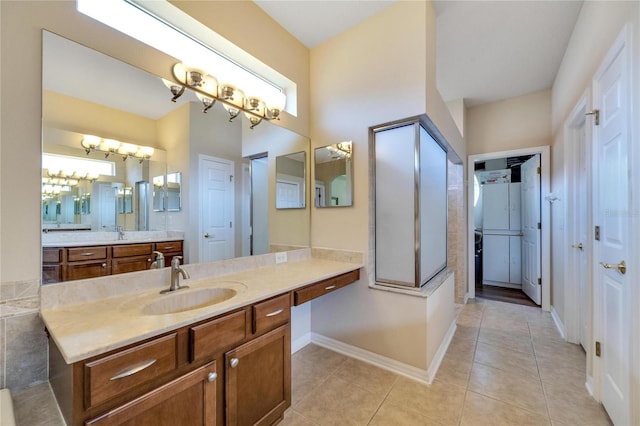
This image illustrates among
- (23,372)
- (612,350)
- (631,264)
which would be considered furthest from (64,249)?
(612,350)

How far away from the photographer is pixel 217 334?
114 centimetres

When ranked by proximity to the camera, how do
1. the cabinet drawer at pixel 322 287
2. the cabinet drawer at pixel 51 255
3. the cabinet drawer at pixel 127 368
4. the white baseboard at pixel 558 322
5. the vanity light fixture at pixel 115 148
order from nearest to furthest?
the cabinet drawer at pixel 127 368 → the cabinet drawer at pixel 51 255 → the vanity light fixture at pixel 115 148 → the cabinet drawer at pixel 322 287 → the white baseboard at pixel 558 322

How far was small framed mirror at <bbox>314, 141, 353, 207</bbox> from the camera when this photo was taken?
2.22 metres

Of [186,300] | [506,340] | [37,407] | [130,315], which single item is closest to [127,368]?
[130,315]

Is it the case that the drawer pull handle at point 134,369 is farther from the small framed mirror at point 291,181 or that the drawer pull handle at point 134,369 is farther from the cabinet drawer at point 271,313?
the small framed mirror at point 291,181

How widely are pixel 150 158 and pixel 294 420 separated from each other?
180 cm

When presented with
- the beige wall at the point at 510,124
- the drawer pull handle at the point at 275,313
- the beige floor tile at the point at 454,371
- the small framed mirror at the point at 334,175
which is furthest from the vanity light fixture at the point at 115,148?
the beige wall at the point at 510,124

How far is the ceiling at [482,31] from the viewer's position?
6.64ft

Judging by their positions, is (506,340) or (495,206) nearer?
(506,340)

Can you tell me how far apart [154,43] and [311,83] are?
4.39 ft

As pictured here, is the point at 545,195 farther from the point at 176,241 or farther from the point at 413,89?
the point at 176,241

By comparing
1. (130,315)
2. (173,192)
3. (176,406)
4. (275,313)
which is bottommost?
(176,406)

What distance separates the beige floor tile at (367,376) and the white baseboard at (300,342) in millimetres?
463

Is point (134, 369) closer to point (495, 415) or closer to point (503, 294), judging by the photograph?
point (495, 415)
